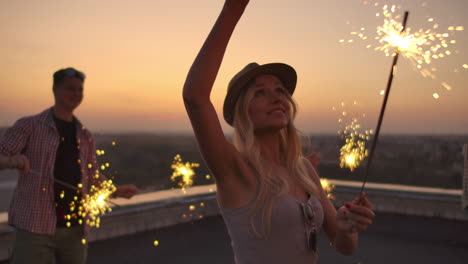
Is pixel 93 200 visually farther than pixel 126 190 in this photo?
No

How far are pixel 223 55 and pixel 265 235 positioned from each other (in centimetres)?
75

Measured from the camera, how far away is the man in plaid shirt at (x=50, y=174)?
9.25 feet

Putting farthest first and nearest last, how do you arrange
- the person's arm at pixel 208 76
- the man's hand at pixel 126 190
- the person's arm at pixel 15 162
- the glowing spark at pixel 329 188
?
the glowing spark at pixel 329 188 → the man's hand at pixel 126 190 → the person's arm at pixel 15 162 → the person's arm at pixel 208 76

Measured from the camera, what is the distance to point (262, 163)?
1.86m

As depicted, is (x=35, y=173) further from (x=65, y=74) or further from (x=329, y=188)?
(x=329, y=188)

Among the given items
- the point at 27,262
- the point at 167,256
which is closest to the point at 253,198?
the point at 27,262

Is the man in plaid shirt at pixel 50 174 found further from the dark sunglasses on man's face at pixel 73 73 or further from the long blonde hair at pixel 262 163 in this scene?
the long blonde hair at pixel 262 163

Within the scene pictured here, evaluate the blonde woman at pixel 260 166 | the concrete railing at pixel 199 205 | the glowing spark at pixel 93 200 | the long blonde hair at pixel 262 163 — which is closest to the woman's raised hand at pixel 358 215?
the blonde woman at pixel 260 166

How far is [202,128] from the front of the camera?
151cm

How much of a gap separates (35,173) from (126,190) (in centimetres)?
77

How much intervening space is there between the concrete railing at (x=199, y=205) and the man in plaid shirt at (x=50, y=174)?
2.65 m

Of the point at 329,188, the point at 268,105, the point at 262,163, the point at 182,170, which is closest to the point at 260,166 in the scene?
the point at 262,163

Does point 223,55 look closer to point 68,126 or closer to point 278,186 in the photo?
point 278,186

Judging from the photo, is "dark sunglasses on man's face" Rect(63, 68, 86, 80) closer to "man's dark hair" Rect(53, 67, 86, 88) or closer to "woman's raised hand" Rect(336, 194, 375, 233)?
"man's dark hair" Rect(53, 67, 86, 88)
